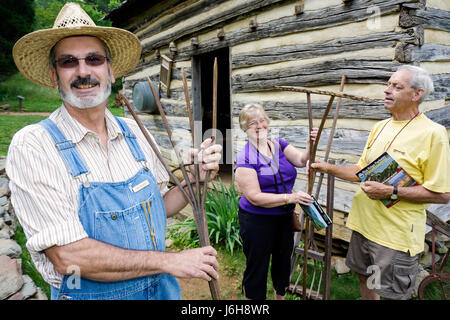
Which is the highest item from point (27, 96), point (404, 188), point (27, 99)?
point (27, 96)

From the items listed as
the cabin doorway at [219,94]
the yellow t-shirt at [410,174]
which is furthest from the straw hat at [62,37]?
the cabin doorway at [219,94]

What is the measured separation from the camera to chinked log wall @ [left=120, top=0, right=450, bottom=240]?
116 inches

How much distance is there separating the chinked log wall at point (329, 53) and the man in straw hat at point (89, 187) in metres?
2.41

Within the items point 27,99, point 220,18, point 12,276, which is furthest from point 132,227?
point 27,99

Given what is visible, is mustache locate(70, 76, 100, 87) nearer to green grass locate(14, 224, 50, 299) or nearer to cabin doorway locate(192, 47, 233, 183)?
green grass locate(14, 224, 50, 299)

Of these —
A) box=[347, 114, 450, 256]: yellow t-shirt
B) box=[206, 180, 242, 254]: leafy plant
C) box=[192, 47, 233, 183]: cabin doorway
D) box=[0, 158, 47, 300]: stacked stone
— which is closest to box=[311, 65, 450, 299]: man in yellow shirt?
box=[347, 114, 450, 256]: yellow t-shirt

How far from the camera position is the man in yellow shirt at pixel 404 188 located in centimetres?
214

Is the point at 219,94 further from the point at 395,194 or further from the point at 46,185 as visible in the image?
the point at 46,185

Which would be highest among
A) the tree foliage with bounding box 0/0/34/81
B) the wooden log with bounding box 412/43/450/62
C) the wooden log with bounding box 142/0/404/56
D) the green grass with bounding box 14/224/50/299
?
the tree foliage with bounding box 0/0/34/81

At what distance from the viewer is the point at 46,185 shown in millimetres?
1201

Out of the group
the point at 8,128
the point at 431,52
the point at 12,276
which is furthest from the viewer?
the point at 8,128

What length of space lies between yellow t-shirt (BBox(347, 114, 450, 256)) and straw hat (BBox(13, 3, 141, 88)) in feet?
6.46

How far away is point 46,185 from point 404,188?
7.31 feet
